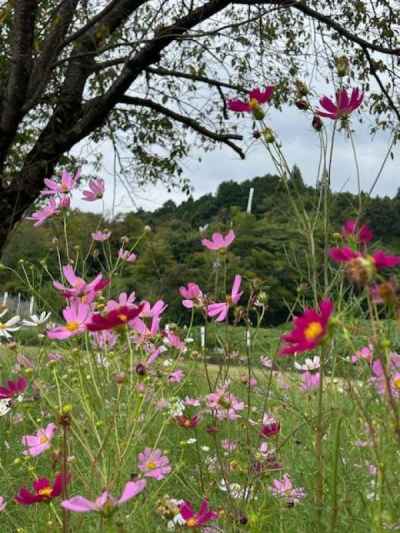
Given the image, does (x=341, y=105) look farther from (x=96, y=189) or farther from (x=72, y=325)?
(x=96, y=189)

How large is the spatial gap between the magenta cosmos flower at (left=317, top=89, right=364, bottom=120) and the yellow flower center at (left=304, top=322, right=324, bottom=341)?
65 cm

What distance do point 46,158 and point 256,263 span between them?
561 centimetres

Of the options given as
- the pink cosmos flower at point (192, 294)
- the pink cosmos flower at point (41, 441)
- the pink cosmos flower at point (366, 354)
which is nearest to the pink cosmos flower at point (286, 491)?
the pink cosmos flower at point (366, 354)

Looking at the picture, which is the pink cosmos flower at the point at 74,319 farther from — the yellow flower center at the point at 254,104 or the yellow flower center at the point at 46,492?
the yellow flower center at the point at 254,104

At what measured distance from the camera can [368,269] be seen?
0.64 meters

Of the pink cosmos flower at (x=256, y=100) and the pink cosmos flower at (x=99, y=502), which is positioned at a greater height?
the pink cosmos flower at (x=256, y=100)

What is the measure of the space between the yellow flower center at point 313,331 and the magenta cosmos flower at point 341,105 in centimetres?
65

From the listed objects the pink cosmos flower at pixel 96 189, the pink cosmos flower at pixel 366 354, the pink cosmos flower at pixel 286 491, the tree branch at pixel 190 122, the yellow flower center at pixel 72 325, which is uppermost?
Result: the tree branch at pixel 190 122

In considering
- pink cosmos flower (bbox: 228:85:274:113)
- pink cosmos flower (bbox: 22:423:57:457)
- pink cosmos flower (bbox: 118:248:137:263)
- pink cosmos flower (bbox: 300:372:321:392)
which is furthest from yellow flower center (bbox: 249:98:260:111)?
pink cosmos flower (bbox: 300:372:321:392)

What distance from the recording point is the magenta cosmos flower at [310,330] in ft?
2.52

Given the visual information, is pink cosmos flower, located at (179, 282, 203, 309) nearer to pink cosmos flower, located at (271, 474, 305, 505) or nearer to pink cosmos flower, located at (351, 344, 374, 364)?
pink cosmos flower, located at (351, 344, 374, 364)

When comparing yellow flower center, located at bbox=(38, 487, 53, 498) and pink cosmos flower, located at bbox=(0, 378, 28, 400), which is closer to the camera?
yellow flower center, located at bbox=(38, 487, 53, 498)

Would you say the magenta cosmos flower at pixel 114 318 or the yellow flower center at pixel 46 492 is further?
the yellow flower center at pixel 46 492

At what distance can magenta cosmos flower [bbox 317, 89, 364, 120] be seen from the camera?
52.2 inches
